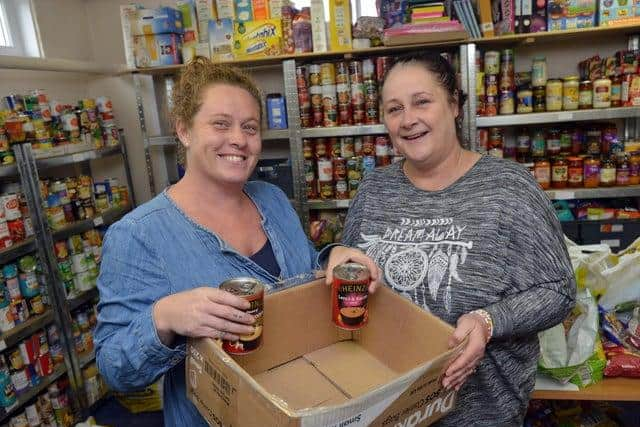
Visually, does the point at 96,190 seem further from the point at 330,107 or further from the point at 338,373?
the point at 338,373

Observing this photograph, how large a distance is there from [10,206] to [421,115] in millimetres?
2101

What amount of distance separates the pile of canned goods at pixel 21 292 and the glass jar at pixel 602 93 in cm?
317

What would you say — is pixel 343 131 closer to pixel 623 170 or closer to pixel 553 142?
pixel 553 142

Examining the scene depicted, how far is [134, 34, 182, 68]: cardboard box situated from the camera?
9.80 ft

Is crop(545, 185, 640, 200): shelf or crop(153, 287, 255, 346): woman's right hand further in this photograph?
crop(545, 185, 640, 200): shelf

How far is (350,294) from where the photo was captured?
1082 millimetres

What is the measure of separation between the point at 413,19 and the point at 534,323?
2038 mm

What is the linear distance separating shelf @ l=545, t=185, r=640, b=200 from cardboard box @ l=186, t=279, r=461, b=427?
6.32 ft

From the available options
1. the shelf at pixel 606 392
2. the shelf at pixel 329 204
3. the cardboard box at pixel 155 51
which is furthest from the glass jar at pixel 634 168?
the cardboard box at pixel 155 51

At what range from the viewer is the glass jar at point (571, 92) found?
2.70 m

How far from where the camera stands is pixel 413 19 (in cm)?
271

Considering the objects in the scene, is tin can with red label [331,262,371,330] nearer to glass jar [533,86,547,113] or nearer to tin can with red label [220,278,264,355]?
tin can with red label [220,278,264,355]

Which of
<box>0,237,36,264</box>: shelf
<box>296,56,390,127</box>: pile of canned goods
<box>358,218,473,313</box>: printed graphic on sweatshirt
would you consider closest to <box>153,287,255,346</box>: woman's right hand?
<box>358,218,473,313</box>: printed graphic on sweatshirt

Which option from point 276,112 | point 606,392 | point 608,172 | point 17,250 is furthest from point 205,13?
point 606,392
